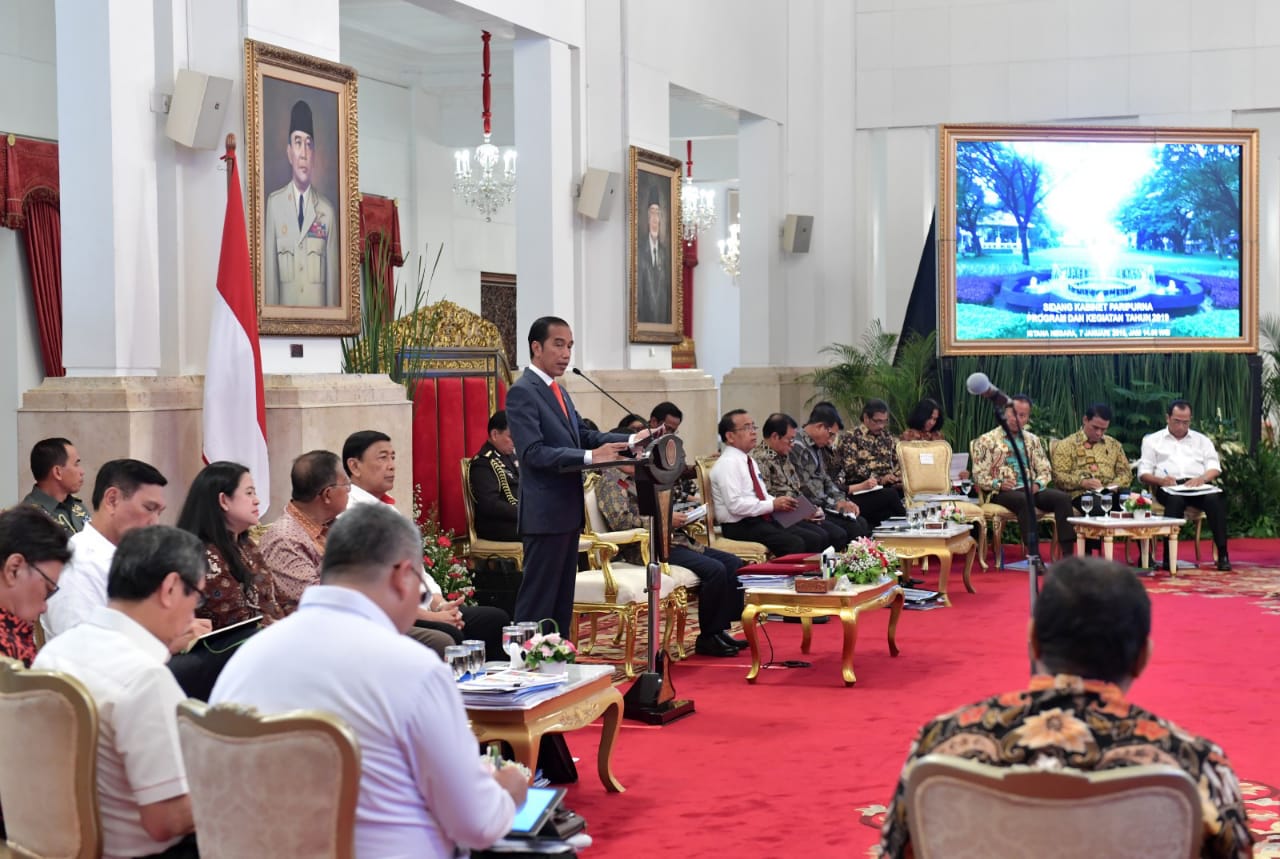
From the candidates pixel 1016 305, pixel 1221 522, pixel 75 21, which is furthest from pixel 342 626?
pixel 1016 305

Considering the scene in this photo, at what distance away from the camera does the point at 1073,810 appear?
7.40 ft

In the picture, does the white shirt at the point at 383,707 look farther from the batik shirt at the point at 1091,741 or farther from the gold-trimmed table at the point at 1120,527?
the gold-trimmed table at the point at 1120,527

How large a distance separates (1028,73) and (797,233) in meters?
2.74

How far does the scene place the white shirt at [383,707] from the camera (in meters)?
2.68

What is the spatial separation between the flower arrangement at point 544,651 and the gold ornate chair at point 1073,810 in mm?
2797

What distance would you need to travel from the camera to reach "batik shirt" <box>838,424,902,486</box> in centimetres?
1132

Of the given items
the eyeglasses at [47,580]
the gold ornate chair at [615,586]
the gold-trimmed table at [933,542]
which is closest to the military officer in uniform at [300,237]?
the gold ornate chair at [615,586]

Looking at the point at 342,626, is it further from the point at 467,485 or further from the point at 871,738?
the point at 467,485

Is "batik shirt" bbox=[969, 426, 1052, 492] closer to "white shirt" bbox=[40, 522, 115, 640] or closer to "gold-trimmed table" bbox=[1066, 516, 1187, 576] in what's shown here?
"gold-trimmed table" bbox=[1066, 516, 1187, 576]

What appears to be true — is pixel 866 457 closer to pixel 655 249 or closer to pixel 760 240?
pixel 655 249

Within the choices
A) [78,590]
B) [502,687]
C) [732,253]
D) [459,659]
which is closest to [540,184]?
[459,659]

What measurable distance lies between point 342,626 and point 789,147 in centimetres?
1221

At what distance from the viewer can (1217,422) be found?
1334cm

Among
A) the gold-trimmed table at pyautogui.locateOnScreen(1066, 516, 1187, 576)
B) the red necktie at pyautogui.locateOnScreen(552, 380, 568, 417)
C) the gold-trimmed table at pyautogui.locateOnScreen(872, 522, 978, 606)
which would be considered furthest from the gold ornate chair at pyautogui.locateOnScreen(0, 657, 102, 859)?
the gold-trimmed table at pyautogui.locateOnScreen(1066, 516, 1187, 576)
